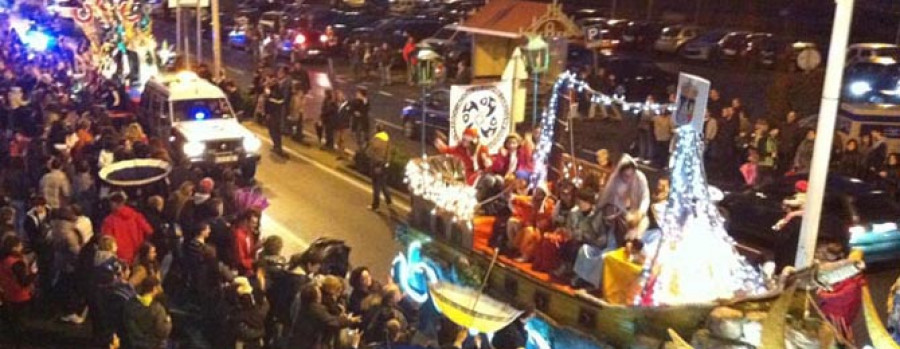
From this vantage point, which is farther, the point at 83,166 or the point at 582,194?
the point at 83,166

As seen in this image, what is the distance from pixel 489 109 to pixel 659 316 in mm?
5155

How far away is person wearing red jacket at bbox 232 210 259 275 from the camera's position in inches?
407

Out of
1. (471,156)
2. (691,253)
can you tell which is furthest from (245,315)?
(471,156)

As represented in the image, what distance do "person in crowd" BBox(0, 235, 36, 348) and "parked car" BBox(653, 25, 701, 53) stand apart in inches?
1132

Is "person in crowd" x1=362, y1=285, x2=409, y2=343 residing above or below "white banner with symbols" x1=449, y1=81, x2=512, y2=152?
below

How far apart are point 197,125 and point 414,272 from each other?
7923 millimetres

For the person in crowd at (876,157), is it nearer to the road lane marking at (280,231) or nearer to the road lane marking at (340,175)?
the road lane marking at (340,175)

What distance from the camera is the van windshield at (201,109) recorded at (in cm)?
1809

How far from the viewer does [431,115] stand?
865 inches

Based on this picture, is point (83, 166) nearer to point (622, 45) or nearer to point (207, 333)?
point (207, 333)

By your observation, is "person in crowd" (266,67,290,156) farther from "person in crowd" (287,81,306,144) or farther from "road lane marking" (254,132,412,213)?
"road lane marking" (254,132,412,213)

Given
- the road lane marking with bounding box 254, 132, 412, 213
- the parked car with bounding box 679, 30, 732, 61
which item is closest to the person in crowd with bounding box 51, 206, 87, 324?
the road lane marking with bounding box 254, 132, 412, 213

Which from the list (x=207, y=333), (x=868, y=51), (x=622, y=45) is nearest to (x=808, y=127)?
(x=868, y=51)

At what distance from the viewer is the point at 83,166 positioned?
12812mm
